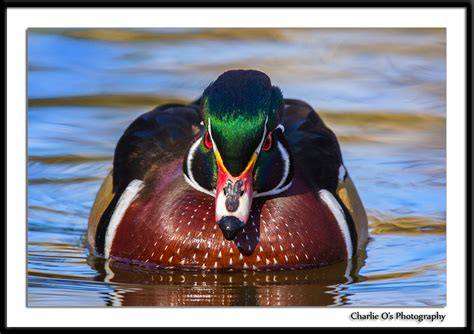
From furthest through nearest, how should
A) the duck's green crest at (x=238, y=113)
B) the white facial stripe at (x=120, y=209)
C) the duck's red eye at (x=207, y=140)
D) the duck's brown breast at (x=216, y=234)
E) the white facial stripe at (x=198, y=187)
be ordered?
the white facial stripe at (x=120, y=209)
the white facial stripe at (x=198, y=187)
the duck's brown breast at (x=216, y=234)
the duck's red eye at (x=207, y=140)
the duck's green crest at (x=238, y=113)

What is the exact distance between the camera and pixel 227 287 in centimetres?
1041

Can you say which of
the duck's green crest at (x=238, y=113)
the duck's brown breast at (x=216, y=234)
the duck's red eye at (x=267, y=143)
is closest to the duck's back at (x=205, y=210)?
the duck's brown breast at (x=216, y=234)

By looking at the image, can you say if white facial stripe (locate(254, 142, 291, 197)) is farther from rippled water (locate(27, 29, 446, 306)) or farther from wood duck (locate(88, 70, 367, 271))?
rippled water (locate(27, 29, 446, 306))

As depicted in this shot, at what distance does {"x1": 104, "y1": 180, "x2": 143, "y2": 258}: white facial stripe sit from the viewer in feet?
36.2

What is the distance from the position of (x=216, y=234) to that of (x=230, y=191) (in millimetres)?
540

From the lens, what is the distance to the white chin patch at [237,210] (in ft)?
33.1

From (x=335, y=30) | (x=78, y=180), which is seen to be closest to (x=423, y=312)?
(x=335, y=30)

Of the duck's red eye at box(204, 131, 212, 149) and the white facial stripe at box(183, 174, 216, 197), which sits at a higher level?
the duck's red eye at box(204, 131, 212, 149)

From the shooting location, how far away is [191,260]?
10.6m

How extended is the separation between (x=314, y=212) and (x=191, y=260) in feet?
3.06

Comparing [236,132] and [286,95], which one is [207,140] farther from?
[286,95]

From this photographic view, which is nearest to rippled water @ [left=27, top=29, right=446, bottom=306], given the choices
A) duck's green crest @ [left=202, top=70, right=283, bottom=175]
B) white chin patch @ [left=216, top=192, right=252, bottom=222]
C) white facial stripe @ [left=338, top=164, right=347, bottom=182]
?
white facial stripe @ [left=338, top=164, right=347, bottom=182]

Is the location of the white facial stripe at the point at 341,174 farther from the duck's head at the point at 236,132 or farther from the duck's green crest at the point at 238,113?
the duck's green crest at the point at 238,113

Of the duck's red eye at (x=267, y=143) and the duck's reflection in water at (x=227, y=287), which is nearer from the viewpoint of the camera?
the duck's reflection in water at (x=227, y=287)
